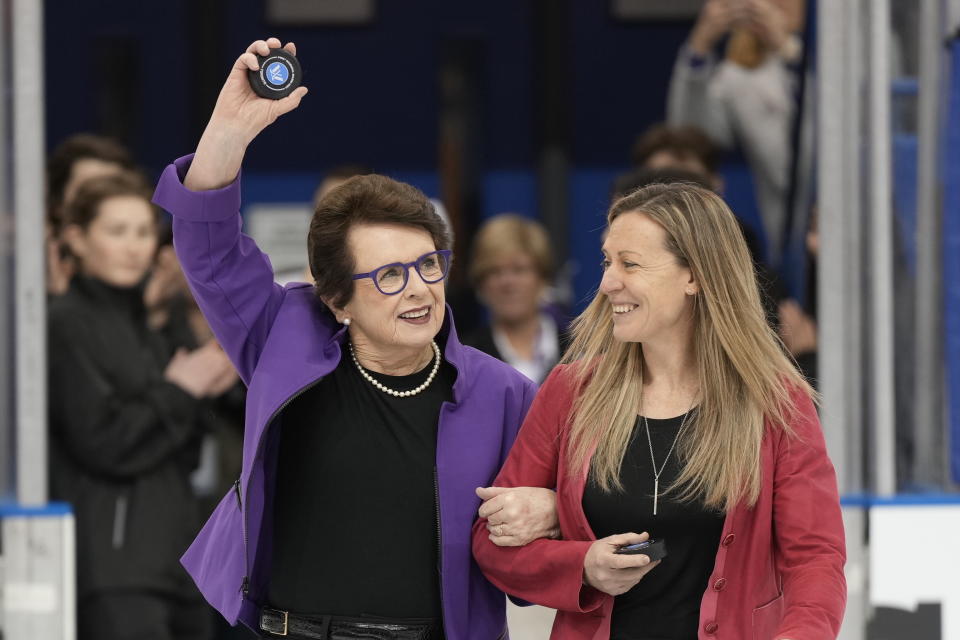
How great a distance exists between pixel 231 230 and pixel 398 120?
4139 mm

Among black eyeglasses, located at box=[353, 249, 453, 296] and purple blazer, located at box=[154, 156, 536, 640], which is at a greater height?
black eyeglasses, located at box=[353, 249, 453, 296]

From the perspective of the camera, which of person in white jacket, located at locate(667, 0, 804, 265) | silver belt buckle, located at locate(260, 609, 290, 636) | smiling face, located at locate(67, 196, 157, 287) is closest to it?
silver belt buckle, located at locate(260, 609, 290, 636)

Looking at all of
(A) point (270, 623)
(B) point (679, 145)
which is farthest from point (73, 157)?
(A) point (270, 623)

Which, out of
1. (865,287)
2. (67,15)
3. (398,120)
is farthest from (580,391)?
(67,15)

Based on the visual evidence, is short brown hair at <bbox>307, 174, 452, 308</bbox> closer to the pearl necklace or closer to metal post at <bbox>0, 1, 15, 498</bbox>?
the pearl necklace

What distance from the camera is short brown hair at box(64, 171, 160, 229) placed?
4895 mm

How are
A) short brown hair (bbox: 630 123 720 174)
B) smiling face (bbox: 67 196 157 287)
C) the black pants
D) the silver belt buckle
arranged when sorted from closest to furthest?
the silver belt buckle → the black pants → smiling face (bbox: 67 196 157 287) → short brown hair (bbox: 630 123 720 174)

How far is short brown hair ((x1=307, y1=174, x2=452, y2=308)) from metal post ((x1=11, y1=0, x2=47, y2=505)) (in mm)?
1610

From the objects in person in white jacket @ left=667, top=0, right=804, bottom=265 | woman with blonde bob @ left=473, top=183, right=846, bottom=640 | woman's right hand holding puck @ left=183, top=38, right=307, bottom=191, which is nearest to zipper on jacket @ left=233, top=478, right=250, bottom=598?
woman with blonde bob @ left=473, top=183, right=846, bottom=640

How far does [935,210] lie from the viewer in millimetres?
4453

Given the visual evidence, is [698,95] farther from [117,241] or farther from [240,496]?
[240,496]

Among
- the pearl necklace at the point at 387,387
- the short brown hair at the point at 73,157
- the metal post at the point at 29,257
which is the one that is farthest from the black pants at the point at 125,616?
the pearl necklace at the point at 387,387

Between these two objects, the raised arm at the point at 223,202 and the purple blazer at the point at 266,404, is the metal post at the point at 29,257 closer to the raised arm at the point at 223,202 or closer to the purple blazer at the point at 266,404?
the purple blazer at the point at 266,404

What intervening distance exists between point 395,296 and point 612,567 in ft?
2.23
